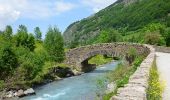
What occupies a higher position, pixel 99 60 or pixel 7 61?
pixel 7 61

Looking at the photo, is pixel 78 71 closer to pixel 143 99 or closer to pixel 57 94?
pixel 57 94

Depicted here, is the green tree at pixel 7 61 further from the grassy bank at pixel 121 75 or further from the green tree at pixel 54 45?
the grassy bank at pixel 121 75

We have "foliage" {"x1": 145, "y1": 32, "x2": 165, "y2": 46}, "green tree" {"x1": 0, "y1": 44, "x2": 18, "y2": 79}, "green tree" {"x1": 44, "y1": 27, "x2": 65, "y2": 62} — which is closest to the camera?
"green tree" {"x1": 0, "y1": 44, "x2": 18, "y2": 79}

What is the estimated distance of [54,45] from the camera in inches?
2458

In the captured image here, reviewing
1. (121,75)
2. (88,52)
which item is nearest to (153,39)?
(88,52)

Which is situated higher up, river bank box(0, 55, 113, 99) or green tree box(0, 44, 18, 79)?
green tree box(0, 44, 18, 79)

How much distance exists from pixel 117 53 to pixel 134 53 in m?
14.3

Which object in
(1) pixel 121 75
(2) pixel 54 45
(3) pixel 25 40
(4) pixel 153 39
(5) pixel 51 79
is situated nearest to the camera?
(1) pixel 121 75

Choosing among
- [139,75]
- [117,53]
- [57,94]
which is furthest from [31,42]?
[139,75]

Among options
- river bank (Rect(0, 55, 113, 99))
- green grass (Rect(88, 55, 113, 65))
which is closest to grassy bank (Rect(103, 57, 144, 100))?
river bank (Rect(0, 55, 113, 99))

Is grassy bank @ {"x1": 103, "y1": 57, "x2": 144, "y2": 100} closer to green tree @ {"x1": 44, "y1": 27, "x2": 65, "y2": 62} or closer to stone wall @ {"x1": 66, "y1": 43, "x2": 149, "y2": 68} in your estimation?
stone wall @ {"x1": 66, "y1": 43, "x2": 149, "y2": 68}

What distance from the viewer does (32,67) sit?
47.5m

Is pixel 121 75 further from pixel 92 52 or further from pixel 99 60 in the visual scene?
pixel 99 60

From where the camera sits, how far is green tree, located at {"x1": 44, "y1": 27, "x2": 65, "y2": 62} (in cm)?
6221
